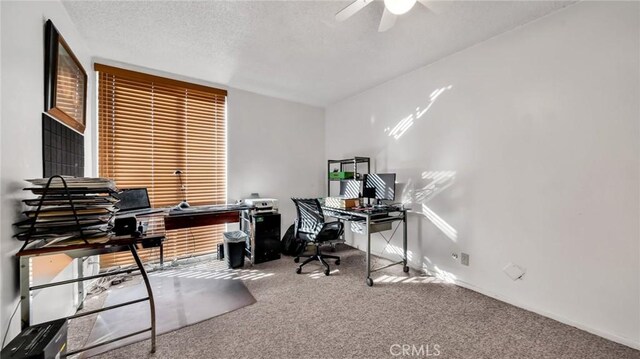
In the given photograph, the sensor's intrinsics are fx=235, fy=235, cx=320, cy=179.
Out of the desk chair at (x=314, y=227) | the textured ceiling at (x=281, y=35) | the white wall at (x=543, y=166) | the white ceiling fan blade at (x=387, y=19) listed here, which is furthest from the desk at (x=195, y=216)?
the white ceiling fan blade at (x=387, y=19)

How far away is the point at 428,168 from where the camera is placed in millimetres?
3004

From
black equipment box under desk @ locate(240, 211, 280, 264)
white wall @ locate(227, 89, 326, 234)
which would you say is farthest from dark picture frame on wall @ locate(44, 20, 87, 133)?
black equipment box under desk @ locate(240, 211, 280, 264)

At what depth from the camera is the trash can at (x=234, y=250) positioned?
3217mm

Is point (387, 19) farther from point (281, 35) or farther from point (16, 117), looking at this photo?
point (16, 117)

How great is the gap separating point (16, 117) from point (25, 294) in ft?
3.21

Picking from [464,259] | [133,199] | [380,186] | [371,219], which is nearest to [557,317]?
[464,259]

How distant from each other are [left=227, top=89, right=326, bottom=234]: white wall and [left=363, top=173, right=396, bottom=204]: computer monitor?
1.45 meters

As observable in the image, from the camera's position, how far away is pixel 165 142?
10.8 ft

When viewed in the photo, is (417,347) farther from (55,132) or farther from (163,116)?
(163,116)

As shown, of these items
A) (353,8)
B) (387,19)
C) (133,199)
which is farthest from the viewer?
(133,199)

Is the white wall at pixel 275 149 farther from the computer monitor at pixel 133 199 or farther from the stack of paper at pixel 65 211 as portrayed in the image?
the stack of paper at pixel 65 211

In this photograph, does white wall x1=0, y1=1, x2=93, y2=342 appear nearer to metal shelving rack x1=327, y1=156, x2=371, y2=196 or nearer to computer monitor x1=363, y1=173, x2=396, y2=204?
computer monitor x1=363, y1=173, x2=396, y2=204

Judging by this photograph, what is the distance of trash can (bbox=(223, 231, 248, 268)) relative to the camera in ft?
10.6

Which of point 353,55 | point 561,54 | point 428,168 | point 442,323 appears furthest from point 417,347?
point 353,55
